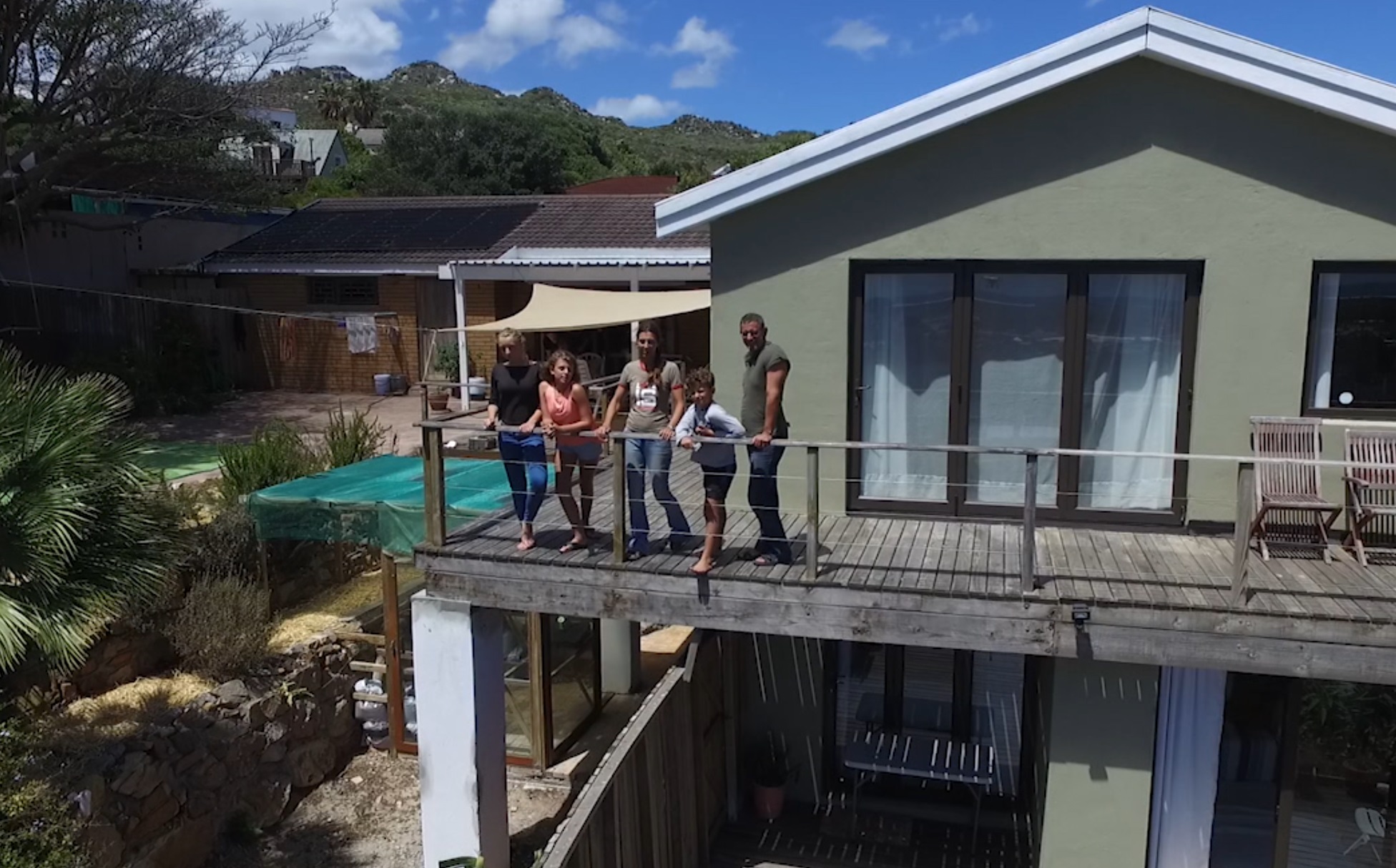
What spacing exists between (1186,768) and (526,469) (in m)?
4.94

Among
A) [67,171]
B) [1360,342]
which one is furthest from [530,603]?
[67,171]

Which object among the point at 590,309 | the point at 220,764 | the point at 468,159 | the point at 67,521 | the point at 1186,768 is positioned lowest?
the point at 220,764

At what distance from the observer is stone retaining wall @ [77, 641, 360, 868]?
8.30 metres

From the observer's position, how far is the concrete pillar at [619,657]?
1162 centimetres

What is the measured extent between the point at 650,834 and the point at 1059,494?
391cm

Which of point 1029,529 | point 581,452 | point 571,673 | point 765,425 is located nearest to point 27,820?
point 581,452

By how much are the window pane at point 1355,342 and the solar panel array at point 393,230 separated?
51.3 feet

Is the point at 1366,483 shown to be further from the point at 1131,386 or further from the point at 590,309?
the point at 590,309

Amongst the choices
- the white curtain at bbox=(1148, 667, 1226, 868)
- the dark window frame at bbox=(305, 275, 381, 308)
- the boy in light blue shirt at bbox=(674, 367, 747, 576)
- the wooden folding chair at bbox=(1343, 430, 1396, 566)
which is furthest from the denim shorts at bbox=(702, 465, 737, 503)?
the dark window frame at bbox=(305, 275, 381, 308)

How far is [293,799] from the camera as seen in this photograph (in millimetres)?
10180

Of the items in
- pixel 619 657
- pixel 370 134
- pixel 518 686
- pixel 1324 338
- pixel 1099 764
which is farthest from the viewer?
pixel 370 134

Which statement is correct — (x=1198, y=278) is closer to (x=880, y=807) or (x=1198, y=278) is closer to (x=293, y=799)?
(x=880, y=807)

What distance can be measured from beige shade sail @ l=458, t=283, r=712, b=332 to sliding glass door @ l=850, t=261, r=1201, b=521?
453 cm

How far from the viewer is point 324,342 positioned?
849 inches
